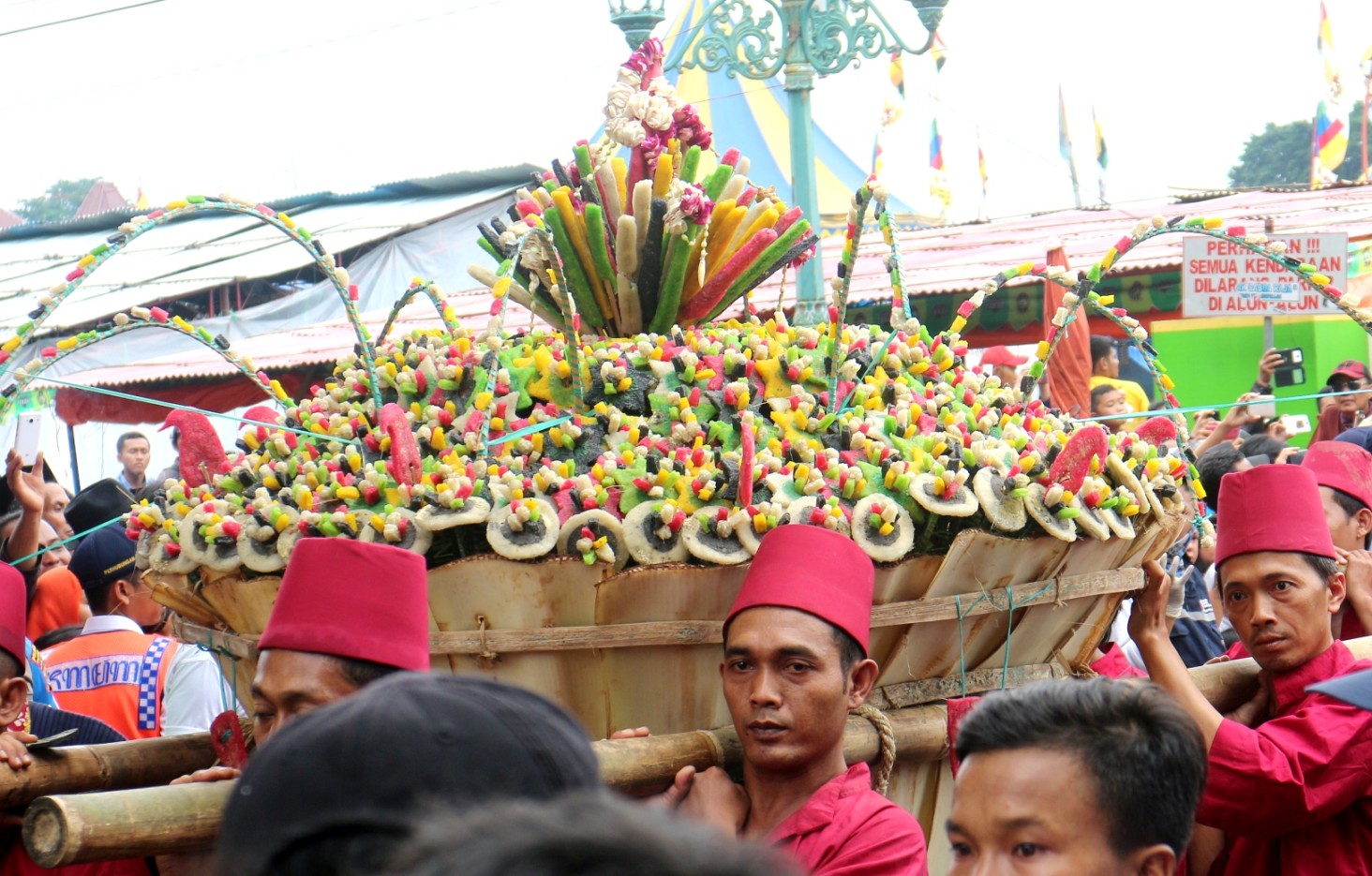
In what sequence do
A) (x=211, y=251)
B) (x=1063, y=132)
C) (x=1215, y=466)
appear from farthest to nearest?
(x=1063, y=132), (x=211, y=251), (x=1215, y=466)

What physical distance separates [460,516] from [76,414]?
963cm

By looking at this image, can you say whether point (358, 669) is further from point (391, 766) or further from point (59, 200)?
point (59, 200)

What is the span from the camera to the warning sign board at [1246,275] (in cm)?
578

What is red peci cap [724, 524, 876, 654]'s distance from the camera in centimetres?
237

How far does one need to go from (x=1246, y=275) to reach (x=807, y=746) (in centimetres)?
420

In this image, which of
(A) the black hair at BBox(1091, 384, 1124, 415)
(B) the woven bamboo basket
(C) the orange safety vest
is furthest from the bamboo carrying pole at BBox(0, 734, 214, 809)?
(A) the black hair at BBox(1091, 384, 1124, 415)

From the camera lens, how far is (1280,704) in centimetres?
276

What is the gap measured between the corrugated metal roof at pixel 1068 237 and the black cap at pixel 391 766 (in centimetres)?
837

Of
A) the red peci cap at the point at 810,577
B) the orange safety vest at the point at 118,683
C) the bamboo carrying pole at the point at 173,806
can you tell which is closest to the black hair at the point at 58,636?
the orange safety vest at the point at 118,683

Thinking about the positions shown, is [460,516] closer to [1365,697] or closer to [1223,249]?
[1365,697]

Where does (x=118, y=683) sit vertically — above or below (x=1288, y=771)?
below

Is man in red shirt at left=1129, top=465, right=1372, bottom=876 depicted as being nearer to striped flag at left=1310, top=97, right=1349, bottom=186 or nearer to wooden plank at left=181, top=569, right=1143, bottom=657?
wooden plank at left=181, top=569, right=1143, bottom=657

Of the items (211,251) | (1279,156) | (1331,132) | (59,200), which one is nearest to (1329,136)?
(1331,132)

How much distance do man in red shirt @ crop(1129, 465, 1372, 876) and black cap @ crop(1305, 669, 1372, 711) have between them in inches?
16.4
